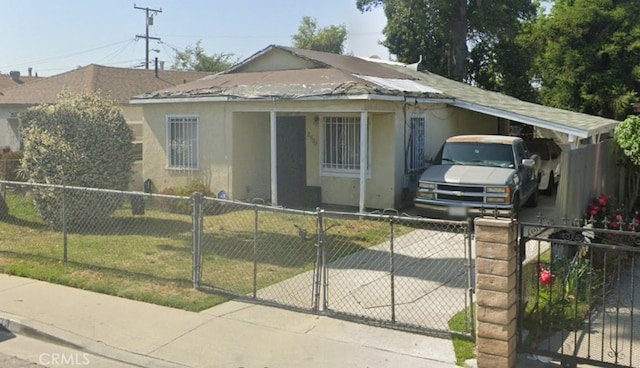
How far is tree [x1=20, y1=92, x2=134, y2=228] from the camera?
37.7ft

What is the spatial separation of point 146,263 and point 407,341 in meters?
4.58

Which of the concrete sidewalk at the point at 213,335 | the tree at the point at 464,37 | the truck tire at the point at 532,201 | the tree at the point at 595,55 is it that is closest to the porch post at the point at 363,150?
the truck tire at the point at 532,201

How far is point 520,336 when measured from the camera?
5672 mm

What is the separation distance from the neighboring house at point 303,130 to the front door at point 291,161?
0.09 feet

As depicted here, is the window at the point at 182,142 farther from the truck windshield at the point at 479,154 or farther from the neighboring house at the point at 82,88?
the neighboring house at the point at 82,88

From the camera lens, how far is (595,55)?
78.2 ft

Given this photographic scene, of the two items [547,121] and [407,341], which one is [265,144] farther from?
[407,341]

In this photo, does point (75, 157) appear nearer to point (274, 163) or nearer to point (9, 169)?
point (274, 163)

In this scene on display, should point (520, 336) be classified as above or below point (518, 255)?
below

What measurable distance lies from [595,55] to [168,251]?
20.4m

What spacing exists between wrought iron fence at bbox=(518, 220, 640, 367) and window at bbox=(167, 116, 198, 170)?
9.95m

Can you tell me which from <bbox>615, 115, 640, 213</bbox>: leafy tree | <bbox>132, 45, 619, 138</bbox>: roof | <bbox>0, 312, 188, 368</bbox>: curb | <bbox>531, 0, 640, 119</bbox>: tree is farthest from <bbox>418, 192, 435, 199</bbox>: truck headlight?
<bbox>531, 0, 640, 119</bbox>: tree

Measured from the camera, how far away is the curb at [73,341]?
5613 millimetres

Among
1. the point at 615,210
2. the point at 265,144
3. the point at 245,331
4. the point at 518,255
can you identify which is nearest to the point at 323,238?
the point at 245,331
